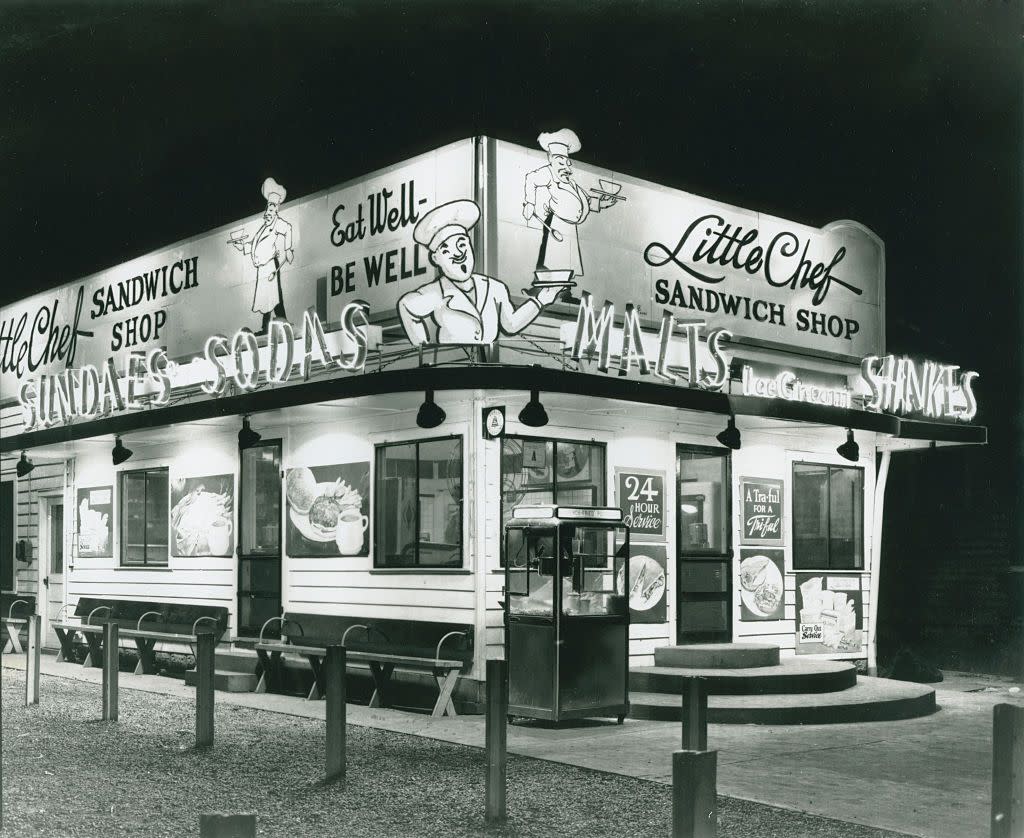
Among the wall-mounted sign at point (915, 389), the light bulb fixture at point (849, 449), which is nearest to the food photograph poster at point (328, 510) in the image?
the light bulb fixture at point (849, 449)

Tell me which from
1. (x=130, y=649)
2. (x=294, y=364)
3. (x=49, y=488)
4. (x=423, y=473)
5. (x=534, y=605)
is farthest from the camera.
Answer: (x=49, y=488)

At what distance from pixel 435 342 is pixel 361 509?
2.90 meters

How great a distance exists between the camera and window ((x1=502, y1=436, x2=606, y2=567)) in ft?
43.1

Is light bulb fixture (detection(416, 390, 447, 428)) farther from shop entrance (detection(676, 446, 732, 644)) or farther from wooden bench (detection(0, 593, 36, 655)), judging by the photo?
wooden bench (detection(0, 593, 36, 655))

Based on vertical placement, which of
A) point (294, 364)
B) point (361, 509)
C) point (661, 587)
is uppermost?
point (294, 364)

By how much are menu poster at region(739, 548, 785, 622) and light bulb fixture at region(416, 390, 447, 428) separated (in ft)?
17.4

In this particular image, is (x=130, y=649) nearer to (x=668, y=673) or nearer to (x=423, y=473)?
(x=423, y=473)

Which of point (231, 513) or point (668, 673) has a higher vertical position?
point (231, 513)

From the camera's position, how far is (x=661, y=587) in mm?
14453

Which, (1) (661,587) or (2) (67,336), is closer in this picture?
(1) (661,587)

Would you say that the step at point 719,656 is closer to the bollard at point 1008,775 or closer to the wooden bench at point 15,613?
the bollard at point 1008,775

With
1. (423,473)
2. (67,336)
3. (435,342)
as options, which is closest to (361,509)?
(423,473)

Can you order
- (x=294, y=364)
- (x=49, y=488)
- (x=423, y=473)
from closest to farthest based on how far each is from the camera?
(x=423, y=473)
(x=294, y=364)
(x=49, y=488)

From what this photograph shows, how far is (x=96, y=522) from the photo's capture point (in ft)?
64.8
